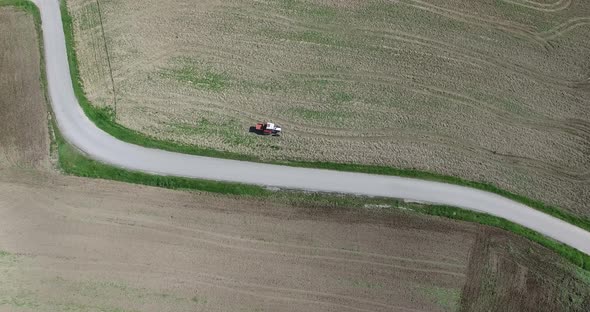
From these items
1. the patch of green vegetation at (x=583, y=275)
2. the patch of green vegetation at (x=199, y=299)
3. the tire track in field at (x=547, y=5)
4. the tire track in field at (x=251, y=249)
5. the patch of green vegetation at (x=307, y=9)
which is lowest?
the patch of green vegetation at (x=199, y=299)

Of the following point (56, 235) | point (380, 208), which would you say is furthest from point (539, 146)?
point (56, 235)

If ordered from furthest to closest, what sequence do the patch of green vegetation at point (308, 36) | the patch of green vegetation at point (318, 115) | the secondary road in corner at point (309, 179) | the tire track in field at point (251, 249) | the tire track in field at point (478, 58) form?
the patch of green vegetation at point (308, 36) → the tire track in field at point (478, 58) → the patch of green vegetation at point (318, 115) → the secondary road in corner at point (309, 179) → the tire track in field at point (251, 249)

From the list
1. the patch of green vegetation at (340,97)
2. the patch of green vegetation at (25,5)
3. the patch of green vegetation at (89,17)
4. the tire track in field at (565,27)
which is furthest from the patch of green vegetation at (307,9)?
the patch of green vegetation at (25,5)

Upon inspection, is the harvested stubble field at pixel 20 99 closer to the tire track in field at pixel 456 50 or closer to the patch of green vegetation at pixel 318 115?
the tire track in field at pixel 456 50

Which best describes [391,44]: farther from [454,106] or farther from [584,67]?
[584,67]

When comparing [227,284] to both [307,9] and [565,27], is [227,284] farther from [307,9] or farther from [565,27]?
[565,27]

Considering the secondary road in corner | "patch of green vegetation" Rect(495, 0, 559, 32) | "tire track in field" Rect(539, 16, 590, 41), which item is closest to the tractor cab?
the secondary road in corner

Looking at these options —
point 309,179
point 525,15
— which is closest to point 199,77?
point 309,179
